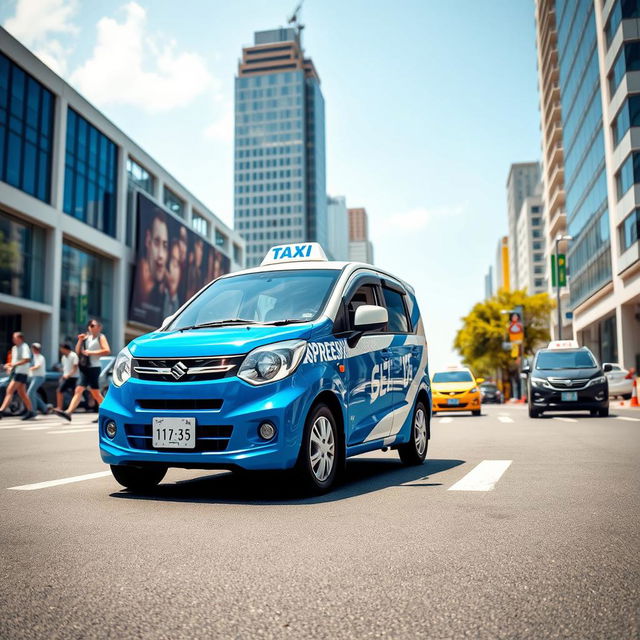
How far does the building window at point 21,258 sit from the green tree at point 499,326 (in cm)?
3891

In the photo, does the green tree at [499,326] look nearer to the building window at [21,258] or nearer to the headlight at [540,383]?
the building window at [21,258]

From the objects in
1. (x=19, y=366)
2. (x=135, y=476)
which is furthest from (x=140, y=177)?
(x=135, y=476)

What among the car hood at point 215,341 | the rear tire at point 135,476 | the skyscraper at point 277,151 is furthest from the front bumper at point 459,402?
the skyscraper at point 277,151

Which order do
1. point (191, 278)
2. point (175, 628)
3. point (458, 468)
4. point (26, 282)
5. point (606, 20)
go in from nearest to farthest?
1. point (175, 628)
2. point (458, 468)
3. point (26, 282)
4. point (606, 20)
5. point (191, 278)

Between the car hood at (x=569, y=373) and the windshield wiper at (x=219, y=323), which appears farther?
the car hood at (x=569, y=373)

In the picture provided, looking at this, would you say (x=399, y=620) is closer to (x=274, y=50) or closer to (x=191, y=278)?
(x=191, y=278)

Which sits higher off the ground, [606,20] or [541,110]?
[541,110]

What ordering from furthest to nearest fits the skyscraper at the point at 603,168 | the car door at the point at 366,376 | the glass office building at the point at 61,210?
the skyscraper at the point at 603,168, the glass office building at the point at 61,210, the car door at the point at 366,376

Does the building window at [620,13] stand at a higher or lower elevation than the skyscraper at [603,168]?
higher

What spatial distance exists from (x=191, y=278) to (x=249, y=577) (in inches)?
2308

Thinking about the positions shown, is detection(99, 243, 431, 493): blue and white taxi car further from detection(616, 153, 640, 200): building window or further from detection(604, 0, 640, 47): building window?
detection(604, 0, 640, 47): building window

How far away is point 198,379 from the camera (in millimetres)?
5496

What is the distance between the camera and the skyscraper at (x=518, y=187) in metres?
172

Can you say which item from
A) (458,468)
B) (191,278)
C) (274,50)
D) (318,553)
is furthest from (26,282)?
(274,50)
